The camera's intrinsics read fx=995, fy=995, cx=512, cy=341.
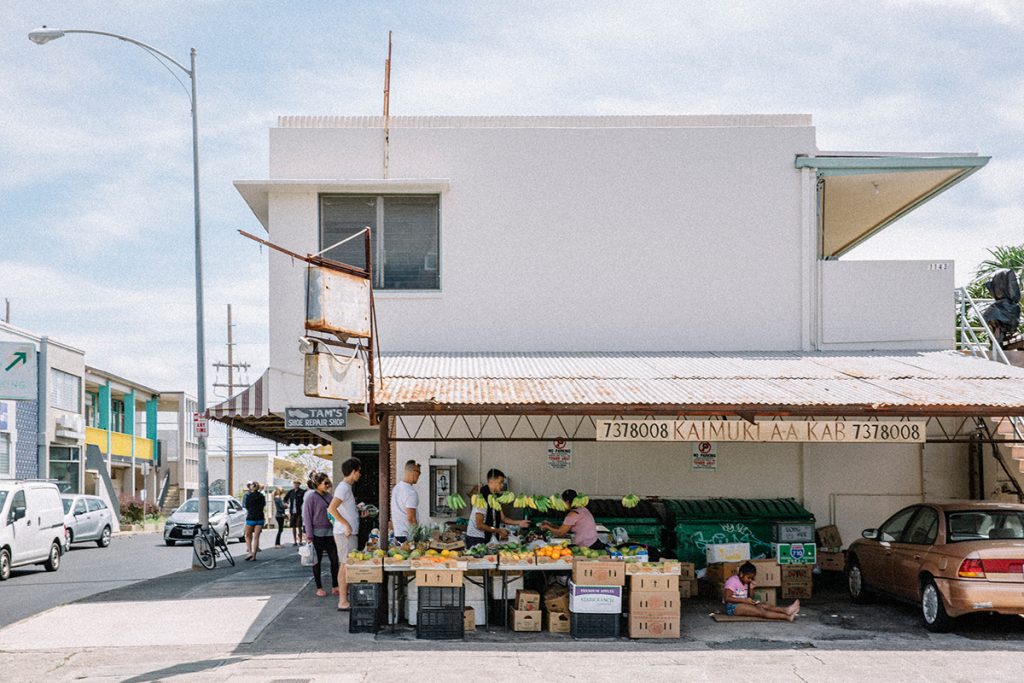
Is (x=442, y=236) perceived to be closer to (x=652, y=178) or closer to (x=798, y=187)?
(x=652, y=178)

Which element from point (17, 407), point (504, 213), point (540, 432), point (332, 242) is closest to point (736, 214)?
point (504, 213)

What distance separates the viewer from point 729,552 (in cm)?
1366

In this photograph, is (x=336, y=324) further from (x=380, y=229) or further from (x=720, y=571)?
(x=720, y=571)

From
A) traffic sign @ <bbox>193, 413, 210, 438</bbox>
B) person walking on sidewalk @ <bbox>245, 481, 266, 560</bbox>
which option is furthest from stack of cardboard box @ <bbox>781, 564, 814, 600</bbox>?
person walking on sidewalk @ <bbox>245, 481, 266, 560</bbox>

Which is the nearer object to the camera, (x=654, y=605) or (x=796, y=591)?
(x=654, y=605)

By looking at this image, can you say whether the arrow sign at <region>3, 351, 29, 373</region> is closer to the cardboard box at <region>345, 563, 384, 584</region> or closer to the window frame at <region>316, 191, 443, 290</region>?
the window frame at <region>316, 191, 443, 290</region>

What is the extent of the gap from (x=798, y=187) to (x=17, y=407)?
2717 centimetres

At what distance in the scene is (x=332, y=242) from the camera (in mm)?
16391

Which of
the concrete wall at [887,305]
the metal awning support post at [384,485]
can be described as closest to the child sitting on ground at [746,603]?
the metal awning support post at [384,485]

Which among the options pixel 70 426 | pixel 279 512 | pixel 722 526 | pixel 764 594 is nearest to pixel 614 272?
pixel 722 526

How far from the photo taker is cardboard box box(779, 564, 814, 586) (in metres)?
14.1

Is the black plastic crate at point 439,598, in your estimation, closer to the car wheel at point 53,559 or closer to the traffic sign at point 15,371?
the car wheel at point 53,559

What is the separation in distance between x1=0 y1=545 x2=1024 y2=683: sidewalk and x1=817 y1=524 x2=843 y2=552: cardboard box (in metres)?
2.33

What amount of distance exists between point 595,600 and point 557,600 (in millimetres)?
505
